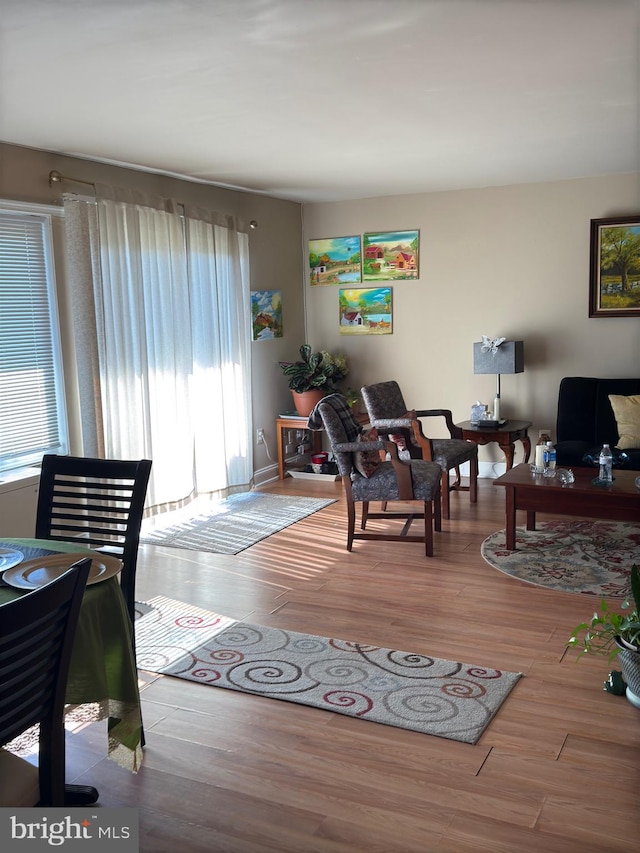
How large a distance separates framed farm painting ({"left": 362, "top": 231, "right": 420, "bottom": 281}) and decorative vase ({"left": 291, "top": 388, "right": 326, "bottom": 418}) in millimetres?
1142

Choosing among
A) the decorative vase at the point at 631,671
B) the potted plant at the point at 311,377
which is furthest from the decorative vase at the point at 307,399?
the decorative vase at the point at 631,671

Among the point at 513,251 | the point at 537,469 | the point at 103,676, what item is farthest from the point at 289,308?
the point at 103,676

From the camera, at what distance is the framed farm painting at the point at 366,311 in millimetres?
7145

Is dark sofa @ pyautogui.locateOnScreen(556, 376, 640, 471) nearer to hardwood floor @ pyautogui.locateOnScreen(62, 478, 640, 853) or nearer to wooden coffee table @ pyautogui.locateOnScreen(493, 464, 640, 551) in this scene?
wooden coffee table @ pyautogui.locateOnScreen(493, 464, 640, 551)

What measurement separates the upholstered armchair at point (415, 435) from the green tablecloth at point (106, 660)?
10.9ft

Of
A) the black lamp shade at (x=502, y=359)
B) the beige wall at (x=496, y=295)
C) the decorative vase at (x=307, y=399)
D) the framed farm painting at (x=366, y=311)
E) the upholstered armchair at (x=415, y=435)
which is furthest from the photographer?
the framed farm painting at (x=366, y=311)

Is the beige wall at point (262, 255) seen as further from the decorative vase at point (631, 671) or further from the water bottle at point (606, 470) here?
the decorative vase at point (631, 671)

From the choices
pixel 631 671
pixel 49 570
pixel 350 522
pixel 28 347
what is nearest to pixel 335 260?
pixel 350 522

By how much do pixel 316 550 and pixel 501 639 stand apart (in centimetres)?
167

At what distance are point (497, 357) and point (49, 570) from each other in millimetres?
4642

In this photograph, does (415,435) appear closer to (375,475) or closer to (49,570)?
(375,475)

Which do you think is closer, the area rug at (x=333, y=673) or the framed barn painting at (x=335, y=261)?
the area rug at (x=333, y=673)

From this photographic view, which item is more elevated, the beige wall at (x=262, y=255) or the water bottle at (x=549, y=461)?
the beige wall at (x=262, y=255)

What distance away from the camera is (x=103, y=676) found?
2.16 m
